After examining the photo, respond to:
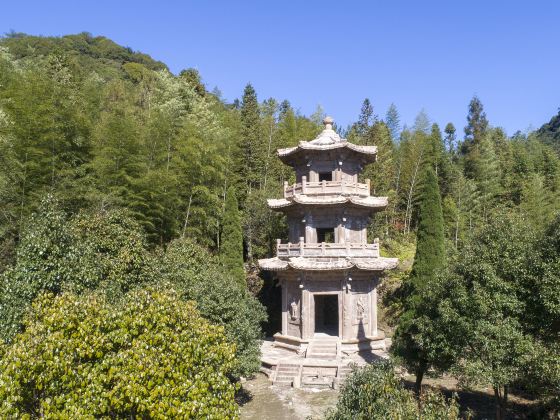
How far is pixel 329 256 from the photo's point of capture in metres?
17.7

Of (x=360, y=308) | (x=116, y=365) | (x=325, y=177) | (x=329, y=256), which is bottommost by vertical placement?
(x=360, y=308)

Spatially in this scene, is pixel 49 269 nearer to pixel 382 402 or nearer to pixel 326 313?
pixel 382 402

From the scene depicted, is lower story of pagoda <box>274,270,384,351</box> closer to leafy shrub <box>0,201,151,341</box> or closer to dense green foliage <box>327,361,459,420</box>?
leafy shrub <box>0,201,151,341</box>

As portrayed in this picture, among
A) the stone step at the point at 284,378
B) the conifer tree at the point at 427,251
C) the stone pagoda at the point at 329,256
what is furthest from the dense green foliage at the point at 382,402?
the stone pagoda at the point at 329,256

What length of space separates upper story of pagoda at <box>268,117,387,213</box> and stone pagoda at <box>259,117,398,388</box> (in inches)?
1.7

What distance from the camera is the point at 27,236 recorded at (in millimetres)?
9742

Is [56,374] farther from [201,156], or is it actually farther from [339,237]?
[201,156]

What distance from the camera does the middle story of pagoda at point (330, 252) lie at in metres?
17.6

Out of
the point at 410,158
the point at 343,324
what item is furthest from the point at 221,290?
the point at 410,158

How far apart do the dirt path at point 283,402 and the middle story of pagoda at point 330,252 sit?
2912mm

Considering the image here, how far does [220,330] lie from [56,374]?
2.63 meters

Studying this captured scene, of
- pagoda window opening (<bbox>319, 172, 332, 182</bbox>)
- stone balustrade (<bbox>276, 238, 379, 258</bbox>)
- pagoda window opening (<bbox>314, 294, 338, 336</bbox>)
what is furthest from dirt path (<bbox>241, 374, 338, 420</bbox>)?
pagoda window opening (<bbox>319, 172, 332, 182</bbox>)

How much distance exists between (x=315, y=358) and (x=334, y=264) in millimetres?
3828

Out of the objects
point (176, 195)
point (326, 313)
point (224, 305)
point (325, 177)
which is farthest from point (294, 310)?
point (176, 195)
